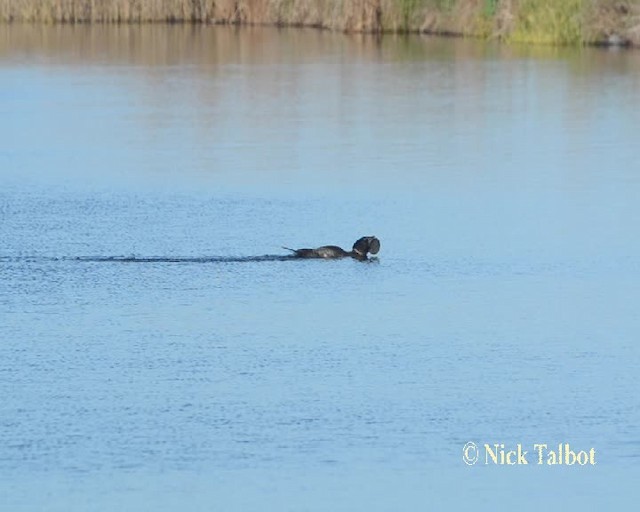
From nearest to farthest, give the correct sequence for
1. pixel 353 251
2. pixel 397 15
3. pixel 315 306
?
pixel 315 306
pixel 353 251
pixel 397 15

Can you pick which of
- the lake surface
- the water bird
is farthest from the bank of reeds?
the water bird

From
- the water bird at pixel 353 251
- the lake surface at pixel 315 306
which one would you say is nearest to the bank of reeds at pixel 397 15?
the lake surface at pixel 315 306

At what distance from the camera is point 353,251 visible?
1154cm

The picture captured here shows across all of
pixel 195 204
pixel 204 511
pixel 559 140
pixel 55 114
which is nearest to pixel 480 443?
pixel 204 511

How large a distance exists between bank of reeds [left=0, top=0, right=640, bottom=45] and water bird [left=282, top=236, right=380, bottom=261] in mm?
Result: 17825

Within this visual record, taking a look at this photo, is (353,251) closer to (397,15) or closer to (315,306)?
(315,306)

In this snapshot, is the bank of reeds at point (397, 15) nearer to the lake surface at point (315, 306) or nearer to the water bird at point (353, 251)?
the lake surface at point (315, 306)

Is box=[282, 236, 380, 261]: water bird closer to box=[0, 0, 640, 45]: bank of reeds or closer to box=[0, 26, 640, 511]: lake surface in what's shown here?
box=[0, 26, 640, 511]: lake surface

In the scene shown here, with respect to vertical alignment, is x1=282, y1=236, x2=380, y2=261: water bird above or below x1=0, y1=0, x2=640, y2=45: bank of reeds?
above

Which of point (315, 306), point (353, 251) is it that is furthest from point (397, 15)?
point (315, 306)

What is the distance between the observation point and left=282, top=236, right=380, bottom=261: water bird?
11.5 m

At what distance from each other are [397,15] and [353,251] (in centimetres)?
2162

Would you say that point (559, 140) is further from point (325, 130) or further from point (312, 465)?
point (312, 465)

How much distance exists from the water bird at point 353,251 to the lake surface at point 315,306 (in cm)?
7
